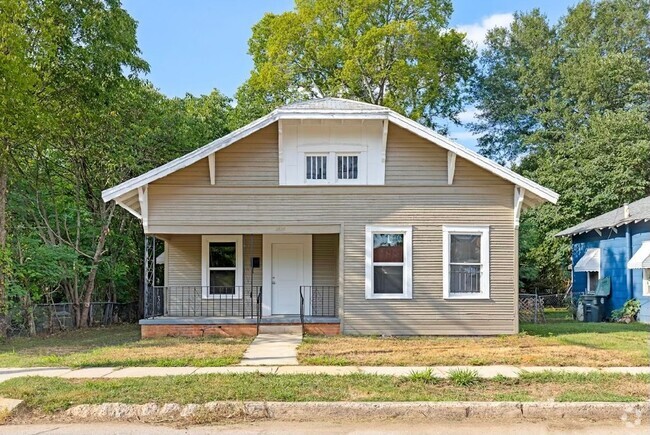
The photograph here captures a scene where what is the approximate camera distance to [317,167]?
13797mm

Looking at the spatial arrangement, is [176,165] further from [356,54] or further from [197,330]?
[356,54]

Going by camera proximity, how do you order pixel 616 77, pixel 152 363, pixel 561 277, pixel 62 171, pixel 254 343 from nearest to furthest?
pixel 152 363 → pixel 254 343 → pixel 62 171 → pixel 561 277 → pixel 616 77

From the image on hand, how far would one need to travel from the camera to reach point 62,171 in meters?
19.0

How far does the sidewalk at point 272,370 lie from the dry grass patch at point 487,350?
38 cm

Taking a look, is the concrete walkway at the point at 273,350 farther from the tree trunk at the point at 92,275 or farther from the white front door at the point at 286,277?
the tree trunk at the point at 92,275

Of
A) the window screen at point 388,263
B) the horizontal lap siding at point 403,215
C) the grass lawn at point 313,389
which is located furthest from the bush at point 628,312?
the grass lawn at point 313,389

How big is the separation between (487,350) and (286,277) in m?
6.06

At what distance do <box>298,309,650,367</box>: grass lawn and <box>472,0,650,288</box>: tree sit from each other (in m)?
15.6

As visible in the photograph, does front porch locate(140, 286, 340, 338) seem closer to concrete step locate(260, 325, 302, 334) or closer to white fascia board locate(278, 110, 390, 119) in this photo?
concrete step locate(260, 325, 302, 334)

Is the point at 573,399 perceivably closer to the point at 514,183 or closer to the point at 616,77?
the point at 514,183

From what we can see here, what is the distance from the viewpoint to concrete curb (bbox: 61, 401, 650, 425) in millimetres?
6789

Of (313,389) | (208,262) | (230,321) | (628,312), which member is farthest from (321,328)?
(628,312)

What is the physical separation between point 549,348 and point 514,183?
4.02 meters

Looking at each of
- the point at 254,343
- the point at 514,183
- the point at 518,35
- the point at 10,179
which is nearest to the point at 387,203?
the point at 514,183
